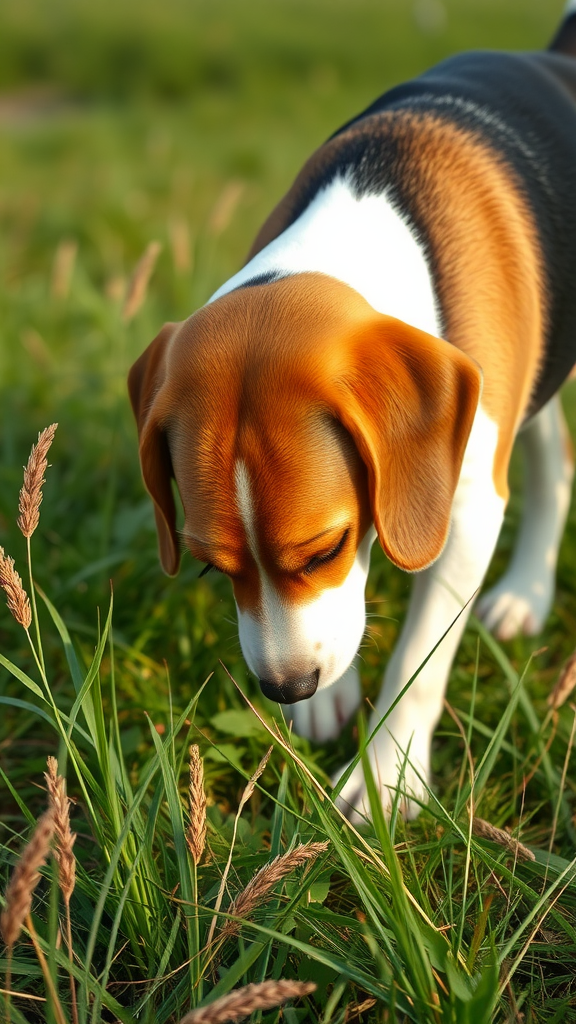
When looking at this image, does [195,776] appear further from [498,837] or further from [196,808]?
[498,837]

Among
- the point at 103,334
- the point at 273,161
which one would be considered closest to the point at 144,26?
the point at 273,161

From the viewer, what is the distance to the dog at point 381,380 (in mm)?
2137

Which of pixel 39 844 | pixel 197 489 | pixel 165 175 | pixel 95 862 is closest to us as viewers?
pixel 39 844

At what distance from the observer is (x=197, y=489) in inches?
87.6

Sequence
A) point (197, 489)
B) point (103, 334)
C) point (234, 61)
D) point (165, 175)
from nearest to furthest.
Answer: point (197, 489) → point (103, 334) → point (165, 175) → point (234, 61)

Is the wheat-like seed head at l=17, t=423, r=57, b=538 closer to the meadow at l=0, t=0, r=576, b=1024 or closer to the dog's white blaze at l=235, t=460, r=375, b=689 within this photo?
the meadow at l=0, t=0, r=576, b=1024

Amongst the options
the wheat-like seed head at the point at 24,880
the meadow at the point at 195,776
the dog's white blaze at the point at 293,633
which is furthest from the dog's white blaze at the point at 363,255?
the wheat-like seed head at the point at 24,880

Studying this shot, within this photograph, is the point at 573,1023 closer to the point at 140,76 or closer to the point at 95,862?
the point at 95,862

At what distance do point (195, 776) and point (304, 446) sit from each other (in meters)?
0.77

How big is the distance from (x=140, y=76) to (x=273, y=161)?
20.8ft

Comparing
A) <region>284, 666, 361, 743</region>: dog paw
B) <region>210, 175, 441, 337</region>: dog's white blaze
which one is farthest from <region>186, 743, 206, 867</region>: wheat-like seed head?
<region>210, 175, 441, 337</region>: dog's white blaze

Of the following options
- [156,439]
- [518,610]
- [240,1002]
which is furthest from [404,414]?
[518,610]

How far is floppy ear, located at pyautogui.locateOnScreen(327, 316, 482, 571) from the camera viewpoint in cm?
215

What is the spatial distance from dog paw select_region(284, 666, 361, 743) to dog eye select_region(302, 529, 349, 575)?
2.57 ft
